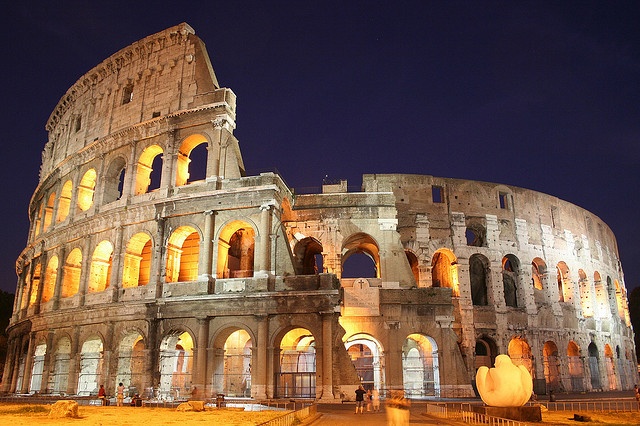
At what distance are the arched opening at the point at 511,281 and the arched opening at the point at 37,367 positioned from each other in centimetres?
2335

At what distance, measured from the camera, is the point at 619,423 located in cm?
1182

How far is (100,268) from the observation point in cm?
2444

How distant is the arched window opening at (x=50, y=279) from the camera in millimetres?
26681

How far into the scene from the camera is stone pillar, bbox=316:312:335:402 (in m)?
18.6

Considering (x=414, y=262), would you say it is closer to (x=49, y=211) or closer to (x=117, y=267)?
(x=117, y=267)

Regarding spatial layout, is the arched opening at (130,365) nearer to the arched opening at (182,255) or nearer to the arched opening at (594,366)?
the arched opening at (182,255)

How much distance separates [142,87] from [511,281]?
21.5 metres

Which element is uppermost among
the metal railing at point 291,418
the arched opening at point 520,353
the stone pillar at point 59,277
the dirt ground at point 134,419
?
the stone pillar at point 59,277

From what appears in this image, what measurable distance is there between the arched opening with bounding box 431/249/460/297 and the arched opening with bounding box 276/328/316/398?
7.86 metres

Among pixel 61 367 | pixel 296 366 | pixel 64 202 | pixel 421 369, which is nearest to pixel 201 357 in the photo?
pixel 296 366

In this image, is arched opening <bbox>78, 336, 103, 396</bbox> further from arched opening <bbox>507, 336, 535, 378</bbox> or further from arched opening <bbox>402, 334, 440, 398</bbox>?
arched opening <bbox>507, 336, 535, 378</bbox>

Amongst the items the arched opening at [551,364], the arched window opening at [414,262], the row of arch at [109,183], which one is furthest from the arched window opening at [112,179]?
the arched opening at [551,364]

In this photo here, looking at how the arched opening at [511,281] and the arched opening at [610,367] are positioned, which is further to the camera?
the arched opening at [610,367]

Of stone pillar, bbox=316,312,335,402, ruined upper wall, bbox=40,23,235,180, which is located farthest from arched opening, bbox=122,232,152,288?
stone pillar, bbox=316,312,335,402
